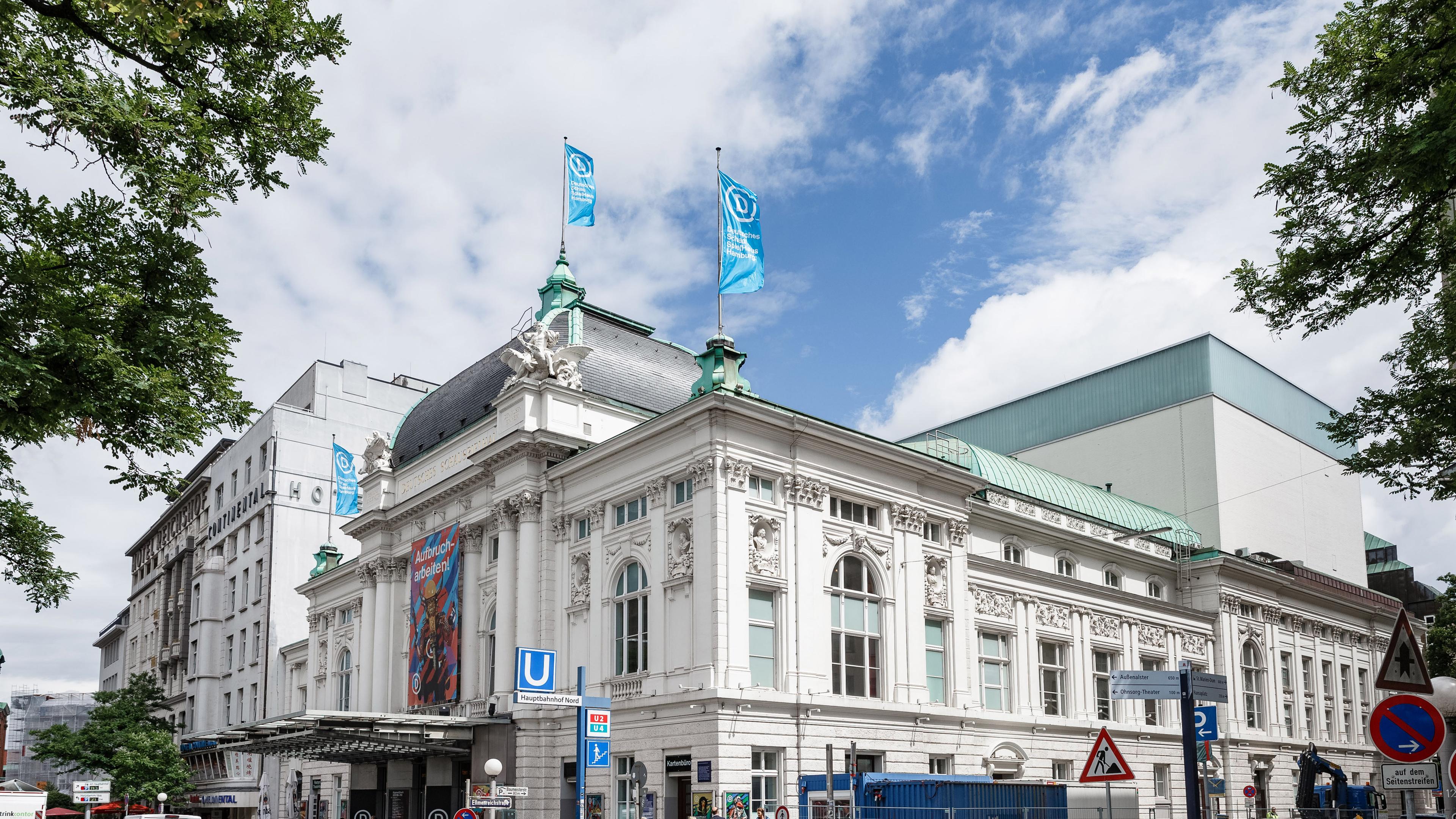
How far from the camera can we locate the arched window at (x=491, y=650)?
143ft

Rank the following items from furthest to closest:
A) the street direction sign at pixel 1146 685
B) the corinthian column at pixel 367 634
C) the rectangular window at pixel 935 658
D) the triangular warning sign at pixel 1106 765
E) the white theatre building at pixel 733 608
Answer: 1. the corinthian column at pixel 367 634
2. the rectangular window at pixel 935 658
3. the white theatre building at pixel 733 608
4. the triangular warning sign at pixel 1106 765
5. the street direction sign at pixel 1146 685

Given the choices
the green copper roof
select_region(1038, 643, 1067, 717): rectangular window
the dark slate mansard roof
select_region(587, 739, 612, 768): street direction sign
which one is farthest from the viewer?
the green copper roof

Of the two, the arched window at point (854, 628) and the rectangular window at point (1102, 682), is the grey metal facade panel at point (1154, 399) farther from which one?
the arched window at point (854, 628)

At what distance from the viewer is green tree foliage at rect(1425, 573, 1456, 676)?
49.4 m

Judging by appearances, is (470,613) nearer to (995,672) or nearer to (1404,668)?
(995,672)

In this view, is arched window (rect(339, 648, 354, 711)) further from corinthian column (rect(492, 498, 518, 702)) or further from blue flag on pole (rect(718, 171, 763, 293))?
blue flag on pole (rect(718, 171, 763, 293))

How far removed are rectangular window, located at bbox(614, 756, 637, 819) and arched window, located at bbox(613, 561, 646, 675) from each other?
2.68 metres

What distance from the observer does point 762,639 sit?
3616 centimetres

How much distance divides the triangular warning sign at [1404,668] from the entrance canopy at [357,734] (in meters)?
32.7

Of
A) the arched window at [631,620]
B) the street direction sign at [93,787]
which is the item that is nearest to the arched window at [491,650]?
the arched window at [631,620]

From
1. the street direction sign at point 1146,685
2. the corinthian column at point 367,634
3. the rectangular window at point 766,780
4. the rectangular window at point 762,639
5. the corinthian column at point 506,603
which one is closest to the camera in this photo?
the street direction sign at point 1146,685

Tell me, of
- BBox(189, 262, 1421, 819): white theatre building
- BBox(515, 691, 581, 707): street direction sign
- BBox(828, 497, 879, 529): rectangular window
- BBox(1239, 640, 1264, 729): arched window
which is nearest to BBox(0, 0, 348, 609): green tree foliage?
BBox(515, 691, 581, 707): street direction sign

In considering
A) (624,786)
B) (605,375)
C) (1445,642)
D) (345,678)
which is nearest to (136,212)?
(624,786)

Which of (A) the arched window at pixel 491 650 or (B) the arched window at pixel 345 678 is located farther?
(B) the arched window at pixel 345 678
